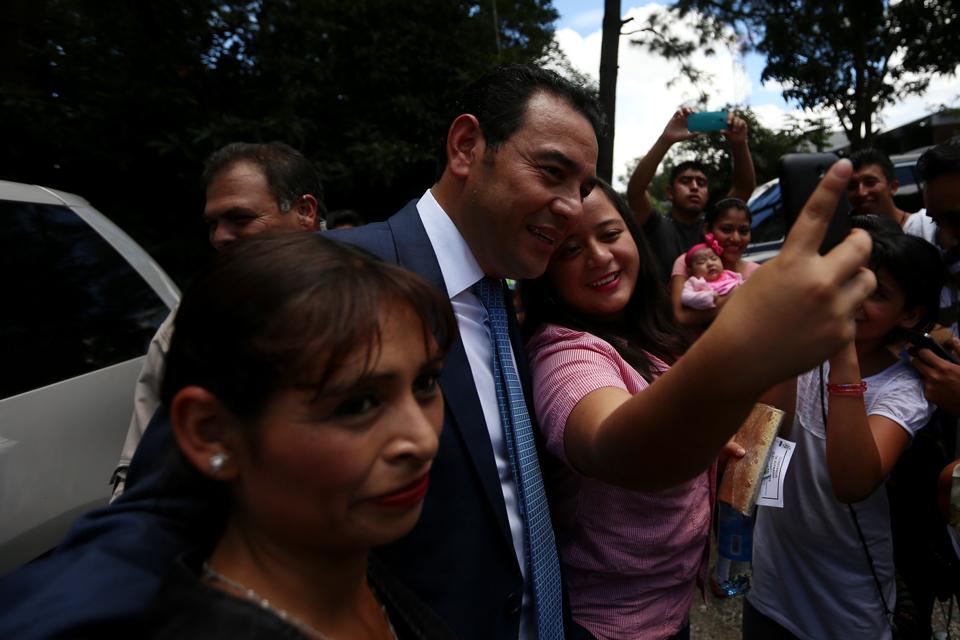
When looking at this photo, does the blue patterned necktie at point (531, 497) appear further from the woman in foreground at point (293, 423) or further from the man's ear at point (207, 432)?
the man's ear at point (207, 432)

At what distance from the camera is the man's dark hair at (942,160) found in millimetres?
2119

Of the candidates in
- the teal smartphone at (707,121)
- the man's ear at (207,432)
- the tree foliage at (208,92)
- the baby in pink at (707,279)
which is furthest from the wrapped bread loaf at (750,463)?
the tree foliage at (208,92)

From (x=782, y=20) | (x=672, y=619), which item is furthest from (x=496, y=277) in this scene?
(x=782, y=20)

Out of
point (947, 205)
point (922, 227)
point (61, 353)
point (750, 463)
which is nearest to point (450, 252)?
point (750, 463)

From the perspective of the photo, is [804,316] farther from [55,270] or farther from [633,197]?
[633,197]

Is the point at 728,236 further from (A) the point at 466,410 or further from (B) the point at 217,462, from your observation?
(B) the point at 217,462

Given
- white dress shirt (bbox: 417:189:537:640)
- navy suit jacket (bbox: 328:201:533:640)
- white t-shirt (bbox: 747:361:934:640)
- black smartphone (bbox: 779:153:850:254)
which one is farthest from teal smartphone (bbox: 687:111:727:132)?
navy suit jacket (bbox: 328:201:533:640)

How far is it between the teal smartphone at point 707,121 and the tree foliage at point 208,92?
14.1ft

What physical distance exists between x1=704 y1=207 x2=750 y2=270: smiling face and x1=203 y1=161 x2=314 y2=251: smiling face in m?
2.86

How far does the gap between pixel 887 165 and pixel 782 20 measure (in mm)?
4440

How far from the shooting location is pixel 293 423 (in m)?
0.76

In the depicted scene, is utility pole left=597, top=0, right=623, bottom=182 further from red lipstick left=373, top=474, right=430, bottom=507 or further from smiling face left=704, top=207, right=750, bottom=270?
red lipstick left=373, top=474, right=430, bottom=507

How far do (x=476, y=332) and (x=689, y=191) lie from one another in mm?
3528

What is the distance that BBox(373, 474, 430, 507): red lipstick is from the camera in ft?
2.67
